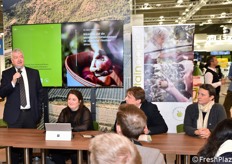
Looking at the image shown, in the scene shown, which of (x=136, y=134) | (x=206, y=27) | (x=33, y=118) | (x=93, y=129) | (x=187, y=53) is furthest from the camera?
(x=206, y=27)

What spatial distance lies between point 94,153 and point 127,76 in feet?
13.4

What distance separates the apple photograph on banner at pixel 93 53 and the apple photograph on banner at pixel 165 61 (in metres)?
0.34

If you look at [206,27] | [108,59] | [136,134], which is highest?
[206,27]

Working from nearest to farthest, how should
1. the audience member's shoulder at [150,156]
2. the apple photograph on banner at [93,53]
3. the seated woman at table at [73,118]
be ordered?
the audience member's shoulder at [150,156], the seated woman at table at [73,118], the apple photograph on banner at [93,53]

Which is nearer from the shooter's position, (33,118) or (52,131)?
(52,131)

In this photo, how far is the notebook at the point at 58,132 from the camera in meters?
3.16

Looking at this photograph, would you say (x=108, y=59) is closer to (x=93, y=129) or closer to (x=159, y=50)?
(x=159, y=50)

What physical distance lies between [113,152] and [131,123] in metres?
0.98

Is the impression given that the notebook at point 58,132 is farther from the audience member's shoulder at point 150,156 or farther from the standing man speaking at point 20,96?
the audience member's shoulder at point 150,156

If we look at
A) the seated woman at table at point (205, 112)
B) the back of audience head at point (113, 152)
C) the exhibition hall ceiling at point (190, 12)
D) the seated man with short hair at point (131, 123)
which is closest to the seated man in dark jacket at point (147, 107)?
the seated woman at table at point (205, 112)

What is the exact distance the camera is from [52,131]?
320 centimetres

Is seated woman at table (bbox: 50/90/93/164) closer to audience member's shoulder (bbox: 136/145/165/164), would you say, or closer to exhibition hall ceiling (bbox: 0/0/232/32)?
audience member's shoulder (bbox: 136/145/165/164)

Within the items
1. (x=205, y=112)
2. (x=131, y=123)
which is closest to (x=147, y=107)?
(x=205, y=112)

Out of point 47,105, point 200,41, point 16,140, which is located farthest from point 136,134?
point 200,41
